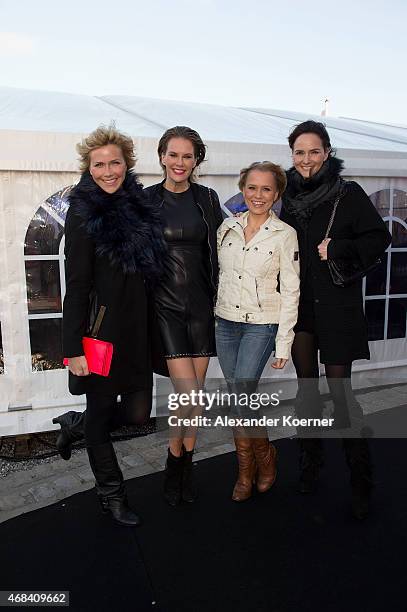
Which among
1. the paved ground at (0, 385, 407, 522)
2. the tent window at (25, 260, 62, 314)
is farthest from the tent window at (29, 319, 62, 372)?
the paved ground at (0, 385, 407, 522)

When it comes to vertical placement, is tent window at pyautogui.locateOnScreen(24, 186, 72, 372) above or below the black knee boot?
above

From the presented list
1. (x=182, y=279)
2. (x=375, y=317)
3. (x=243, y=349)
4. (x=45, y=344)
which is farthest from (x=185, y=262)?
(x=375, y=317)

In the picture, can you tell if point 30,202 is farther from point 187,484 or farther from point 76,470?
point 187,484

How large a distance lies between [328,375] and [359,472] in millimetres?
560

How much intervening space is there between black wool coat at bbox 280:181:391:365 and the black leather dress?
0.58 meters

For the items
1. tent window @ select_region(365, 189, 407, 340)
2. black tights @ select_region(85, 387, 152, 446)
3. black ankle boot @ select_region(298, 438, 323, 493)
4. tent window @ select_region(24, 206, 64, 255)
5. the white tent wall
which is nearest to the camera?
black tights @ select_region(85, 387, 152, 446)

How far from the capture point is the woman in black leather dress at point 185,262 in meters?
2.53

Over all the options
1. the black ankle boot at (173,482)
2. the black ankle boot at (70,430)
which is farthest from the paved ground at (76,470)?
the black ankle boot at (173,482)

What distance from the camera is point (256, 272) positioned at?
102 inches

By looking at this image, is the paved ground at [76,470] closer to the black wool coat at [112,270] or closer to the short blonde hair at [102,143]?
the black wool coat at [112,270]

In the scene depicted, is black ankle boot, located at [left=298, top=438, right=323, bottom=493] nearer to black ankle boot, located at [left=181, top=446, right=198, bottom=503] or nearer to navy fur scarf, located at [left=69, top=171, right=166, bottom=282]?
black ankle boot, located at [left=181, top=446, right=198, bottom=503]

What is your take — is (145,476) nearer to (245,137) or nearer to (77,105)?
(245,137)

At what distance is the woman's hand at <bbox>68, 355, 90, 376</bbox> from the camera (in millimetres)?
2367

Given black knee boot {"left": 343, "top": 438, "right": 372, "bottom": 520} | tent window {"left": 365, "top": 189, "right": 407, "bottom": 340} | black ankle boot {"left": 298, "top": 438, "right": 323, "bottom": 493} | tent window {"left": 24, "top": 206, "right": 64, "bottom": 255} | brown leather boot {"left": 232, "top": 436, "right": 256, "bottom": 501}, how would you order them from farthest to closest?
tent window {"left": 365, "top": 189, "right": 407, "bottom": 340}
tent window {"left": 24, "top": 206, "right": 64, "bottom": 255}
black ankle boot {"left": 298, "top": 438, "right": 323, "bottom": 493}
brown leather boot {"left": 232, "top": 436, "right": 256, "bottom": 501}
black knee boot {"left": 343, "top": 438, "right": 372, "bottom": 520}
